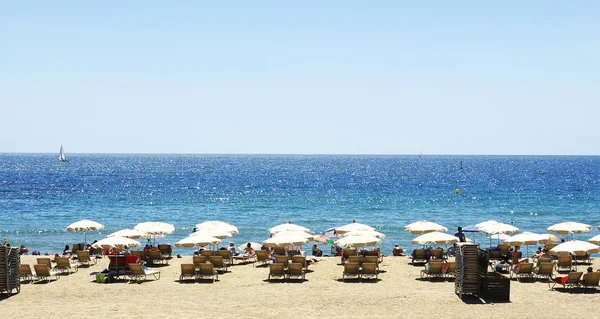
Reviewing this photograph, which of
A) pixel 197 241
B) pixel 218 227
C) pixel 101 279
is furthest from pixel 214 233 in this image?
pixel 101 279

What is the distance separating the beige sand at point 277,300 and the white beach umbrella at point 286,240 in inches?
65.3

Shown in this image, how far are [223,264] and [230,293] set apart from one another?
13.1 feet

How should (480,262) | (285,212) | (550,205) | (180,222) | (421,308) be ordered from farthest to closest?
1. (550,205)
2. (285,212)
3. (180,222)
4. (480,262)
5. (421,308)

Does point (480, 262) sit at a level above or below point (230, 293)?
above

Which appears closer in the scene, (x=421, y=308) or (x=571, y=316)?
(x=571, y=316)

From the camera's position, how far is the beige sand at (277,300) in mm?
15875

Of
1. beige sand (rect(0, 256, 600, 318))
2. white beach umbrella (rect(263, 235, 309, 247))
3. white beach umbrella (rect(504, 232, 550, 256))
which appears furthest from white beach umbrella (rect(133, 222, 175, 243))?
white beach umbrella (rect(504, 232, 550, 256))

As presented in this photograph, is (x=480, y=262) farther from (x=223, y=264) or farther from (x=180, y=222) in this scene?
(x=180, y=222)

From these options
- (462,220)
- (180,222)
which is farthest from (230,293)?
(462,220)

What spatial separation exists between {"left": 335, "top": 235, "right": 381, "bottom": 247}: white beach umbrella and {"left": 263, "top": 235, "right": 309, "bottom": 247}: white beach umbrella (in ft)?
4.52

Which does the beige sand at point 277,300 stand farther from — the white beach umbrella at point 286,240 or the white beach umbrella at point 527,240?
the white beach umbrella at point 527,240

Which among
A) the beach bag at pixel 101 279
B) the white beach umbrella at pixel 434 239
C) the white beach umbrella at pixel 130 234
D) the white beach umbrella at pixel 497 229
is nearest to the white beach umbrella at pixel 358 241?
the white beach umbrella at pixel 434 239

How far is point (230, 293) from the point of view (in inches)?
731

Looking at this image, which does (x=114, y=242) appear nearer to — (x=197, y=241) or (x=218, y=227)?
(x=197, y=241)
